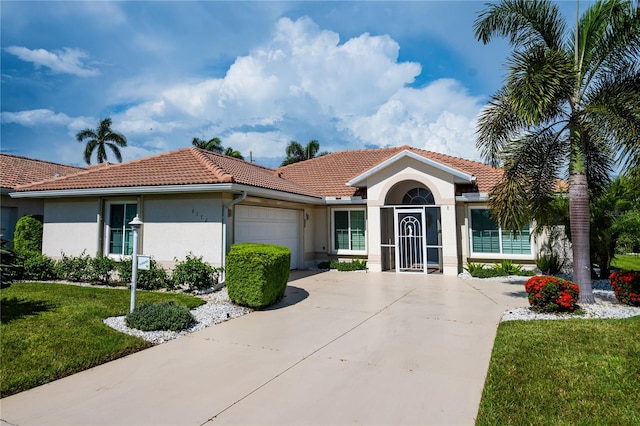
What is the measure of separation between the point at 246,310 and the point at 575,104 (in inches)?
407

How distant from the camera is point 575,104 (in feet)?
30.8

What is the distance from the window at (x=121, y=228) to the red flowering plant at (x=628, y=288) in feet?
50.6

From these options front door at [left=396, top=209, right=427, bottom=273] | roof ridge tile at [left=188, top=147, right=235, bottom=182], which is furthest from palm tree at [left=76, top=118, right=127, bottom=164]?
front door at [left=396, top=209, right=427, bottom=273]

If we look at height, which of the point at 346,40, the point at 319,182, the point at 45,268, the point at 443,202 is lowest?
the point at 45,268

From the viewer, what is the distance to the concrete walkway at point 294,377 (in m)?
4.07

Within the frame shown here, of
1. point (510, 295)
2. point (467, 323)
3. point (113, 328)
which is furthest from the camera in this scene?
point (510, 295)

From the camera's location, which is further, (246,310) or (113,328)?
(246,310)

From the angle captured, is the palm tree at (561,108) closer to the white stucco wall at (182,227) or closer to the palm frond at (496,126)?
the palm frond at (496,126)

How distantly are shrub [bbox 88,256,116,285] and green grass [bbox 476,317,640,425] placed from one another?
11.9 m

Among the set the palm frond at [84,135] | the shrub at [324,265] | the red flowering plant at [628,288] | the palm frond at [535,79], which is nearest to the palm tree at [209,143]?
the palm frond at [84,135]

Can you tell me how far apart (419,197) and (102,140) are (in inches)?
1623

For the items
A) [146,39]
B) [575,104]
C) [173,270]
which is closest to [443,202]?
[575,104]

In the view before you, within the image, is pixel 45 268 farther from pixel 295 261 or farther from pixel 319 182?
pixel 319 182

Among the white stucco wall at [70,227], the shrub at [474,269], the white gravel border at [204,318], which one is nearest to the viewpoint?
the white gravel border at [204,318]
